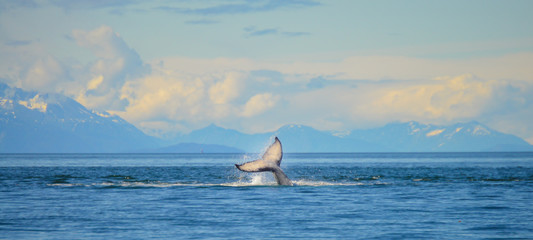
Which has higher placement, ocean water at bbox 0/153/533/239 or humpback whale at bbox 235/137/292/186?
humpback whale at bbox 235/137/292/186

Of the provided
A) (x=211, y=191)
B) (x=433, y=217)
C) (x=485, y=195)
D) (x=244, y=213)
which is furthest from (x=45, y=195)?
(x=485, y=195)

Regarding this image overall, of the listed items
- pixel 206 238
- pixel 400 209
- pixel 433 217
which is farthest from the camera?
pixel 400 209

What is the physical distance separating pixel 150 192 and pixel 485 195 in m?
18.4

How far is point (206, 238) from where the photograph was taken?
22000 millimetres

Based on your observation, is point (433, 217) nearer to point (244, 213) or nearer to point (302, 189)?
point (244, 213)

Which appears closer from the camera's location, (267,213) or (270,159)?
(267,213)

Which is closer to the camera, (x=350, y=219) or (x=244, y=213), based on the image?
(x=350, y=219)

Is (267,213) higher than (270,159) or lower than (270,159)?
lower

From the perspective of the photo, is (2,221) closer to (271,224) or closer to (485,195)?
(271,224)

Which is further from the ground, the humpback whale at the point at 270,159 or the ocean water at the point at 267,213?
the humpback whale at the point at 270,159

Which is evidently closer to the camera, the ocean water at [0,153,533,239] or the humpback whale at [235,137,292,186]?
the ocean water at [0,153,533,239]

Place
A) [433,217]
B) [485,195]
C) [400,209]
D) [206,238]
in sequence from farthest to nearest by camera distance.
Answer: [485,195] → [400,209] → [433,217] → [206,238]

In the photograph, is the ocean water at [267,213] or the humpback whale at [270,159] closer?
the ocean water at [267,213]

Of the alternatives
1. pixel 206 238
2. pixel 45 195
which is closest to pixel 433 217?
pixel 206 238
